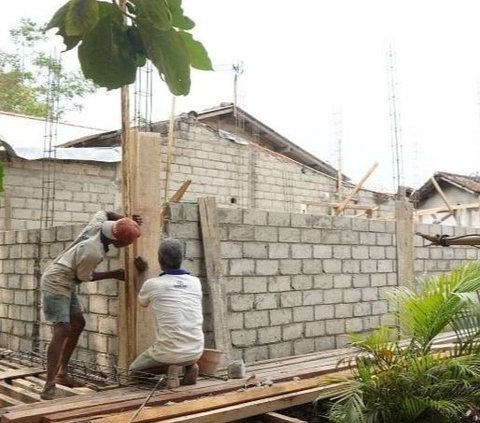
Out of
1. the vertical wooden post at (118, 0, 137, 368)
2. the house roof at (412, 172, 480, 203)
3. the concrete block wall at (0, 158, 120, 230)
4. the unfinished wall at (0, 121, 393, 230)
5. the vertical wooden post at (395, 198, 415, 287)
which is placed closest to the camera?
the vertical wooden post at (118, 0, 137, 368)

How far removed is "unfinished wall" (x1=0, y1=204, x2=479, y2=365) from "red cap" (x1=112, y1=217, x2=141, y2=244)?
731 mm

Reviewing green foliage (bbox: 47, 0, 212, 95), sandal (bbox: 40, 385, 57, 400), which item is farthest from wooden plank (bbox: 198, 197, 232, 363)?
green foliage (bbox: 47, 0, 212, 95)

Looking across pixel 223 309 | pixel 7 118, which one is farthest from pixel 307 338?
pixel 7 118

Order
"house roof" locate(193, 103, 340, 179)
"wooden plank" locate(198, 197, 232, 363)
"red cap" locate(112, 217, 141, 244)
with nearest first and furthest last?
"red cap" locate(112, 217, 141, 244) < "wooden plank" locate(198, 197, 232, 363) < "house roof" locate(193, 103, 340, 179)

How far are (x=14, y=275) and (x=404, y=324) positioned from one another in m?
4.40

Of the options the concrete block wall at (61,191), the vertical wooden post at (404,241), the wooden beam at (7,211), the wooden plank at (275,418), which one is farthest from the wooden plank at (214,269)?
the concrete block wall at (61,191)

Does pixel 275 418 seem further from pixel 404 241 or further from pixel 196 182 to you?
pixel 196 182

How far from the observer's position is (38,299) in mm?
6570

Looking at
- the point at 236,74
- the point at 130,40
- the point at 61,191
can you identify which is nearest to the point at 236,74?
the point at 236,74

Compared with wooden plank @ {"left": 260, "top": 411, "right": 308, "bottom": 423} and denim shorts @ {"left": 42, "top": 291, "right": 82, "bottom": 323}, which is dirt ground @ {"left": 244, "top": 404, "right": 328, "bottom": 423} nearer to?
wooden plank @ {"left": 260, "top": 411, "right": 308, "bottom": 423}

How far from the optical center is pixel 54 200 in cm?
948

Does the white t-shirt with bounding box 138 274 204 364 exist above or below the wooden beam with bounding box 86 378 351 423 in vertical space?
above

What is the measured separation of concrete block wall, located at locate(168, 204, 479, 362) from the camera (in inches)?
231

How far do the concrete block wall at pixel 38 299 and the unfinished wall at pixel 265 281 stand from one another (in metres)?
0.01
